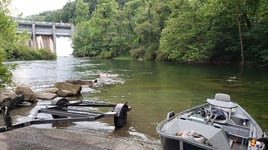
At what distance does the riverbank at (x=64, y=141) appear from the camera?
23.6ft

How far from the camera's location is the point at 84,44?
250ft

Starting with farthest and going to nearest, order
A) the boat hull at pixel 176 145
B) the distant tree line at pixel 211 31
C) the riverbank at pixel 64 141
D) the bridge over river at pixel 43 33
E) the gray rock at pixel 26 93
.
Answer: the bridge over river at pixel 43 33
the distant tree line at pixel 211 31
the gray rock at pixel 26 93
the riverbank at pixel 64 141
the boat hull at pixel 176 145

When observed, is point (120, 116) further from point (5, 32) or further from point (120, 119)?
point (5, 32)

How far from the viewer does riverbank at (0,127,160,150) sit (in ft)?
23.6

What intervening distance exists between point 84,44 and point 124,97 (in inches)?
2482

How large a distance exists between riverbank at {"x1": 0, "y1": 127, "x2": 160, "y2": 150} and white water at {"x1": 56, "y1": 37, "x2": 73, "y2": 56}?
76091 millimetres

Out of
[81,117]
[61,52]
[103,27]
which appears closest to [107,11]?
[103,27]

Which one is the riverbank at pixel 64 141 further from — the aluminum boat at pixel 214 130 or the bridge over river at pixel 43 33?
the bridge over river at pixel 43 33

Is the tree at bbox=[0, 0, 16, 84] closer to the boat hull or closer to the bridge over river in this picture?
the boat hull

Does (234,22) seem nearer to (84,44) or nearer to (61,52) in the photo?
(84,44)

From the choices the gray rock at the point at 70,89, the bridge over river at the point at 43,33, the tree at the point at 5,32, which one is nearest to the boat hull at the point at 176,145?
the gray rock at the point at 70,89

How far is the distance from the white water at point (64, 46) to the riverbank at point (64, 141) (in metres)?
76.1

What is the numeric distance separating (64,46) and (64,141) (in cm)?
8029

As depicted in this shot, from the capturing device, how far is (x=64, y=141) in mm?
7660
